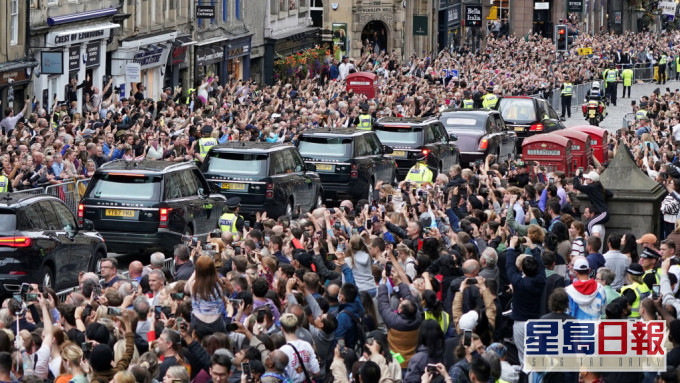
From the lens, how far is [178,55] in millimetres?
46688

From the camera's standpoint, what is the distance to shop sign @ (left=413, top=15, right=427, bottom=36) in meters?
74.1

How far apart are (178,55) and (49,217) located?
27.7m

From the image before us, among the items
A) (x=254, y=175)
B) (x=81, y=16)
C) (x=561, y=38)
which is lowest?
(x=254, y=175)

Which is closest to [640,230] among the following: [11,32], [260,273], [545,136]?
[260,273]

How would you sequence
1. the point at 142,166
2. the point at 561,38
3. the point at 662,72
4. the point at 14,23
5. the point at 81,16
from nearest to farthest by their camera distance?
the point at 142,166, the point at 14,23, the point at 81,16, the point at 561,38, the point at 662,72

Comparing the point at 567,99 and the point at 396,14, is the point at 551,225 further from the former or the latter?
the point at 396,14

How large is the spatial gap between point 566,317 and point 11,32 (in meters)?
24.1

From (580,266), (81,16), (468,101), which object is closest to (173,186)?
(580,266)

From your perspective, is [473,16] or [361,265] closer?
[361,265]

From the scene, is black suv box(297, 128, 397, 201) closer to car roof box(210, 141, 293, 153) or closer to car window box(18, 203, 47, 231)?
car roof box(210, 141, 293, 153)

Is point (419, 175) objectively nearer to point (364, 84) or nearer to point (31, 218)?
point (31, 218)

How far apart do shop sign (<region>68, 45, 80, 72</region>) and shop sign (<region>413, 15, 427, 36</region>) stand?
3739cm

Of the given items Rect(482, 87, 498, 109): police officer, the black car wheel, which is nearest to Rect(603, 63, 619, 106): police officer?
Rect(482, 87, 498, 109): police officer

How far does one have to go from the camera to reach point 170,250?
22.4 m
